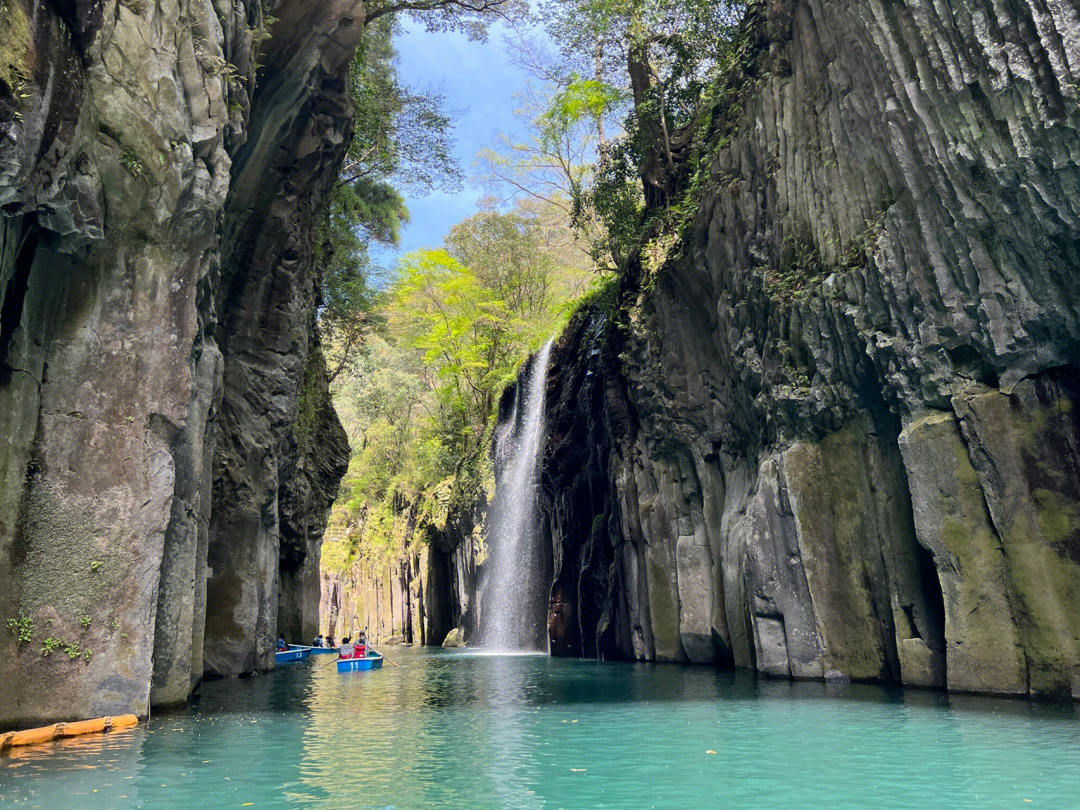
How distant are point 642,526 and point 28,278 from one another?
1630cm

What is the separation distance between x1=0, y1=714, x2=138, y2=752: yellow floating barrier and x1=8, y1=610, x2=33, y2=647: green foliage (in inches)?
42.0

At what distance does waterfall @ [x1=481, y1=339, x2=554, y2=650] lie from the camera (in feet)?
107

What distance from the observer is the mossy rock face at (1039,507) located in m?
11.2

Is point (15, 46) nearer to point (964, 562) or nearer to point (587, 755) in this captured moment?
point (587, 755)

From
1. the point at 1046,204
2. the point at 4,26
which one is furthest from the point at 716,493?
the point at 4,26

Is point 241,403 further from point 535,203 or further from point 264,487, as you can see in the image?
point 535,203

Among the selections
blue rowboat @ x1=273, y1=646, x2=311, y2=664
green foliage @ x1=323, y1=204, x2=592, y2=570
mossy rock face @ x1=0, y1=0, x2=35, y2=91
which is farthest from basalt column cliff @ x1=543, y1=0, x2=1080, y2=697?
green foliage @ x1=323, y1=204, x2=592, y2=570

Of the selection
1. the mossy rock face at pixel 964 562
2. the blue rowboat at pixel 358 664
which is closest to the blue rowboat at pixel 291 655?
the blue rowboat at pixel 358 664

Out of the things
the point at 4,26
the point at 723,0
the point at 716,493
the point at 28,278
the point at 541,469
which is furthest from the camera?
the point at 541,469

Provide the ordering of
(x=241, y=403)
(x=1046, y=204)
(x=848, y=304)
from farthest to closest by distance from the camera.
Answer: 1. (x=241, y=403)
2. (x=848, y=304)
3. (x=1046, y=204)

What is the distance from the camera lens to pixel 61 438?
10211 mm

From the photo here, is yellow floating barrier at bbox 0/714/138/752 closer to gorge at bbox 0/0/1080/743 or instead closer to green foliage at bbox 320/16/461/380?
gorge at bbox 0/0/1080/743

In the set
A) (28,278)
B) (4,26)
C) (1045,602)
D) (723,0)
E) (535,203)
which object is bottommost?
(1045,602)

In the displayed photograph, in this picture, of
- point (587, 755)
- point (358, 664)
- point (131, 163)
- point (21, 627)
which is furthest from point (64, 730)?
point (358, 664)
